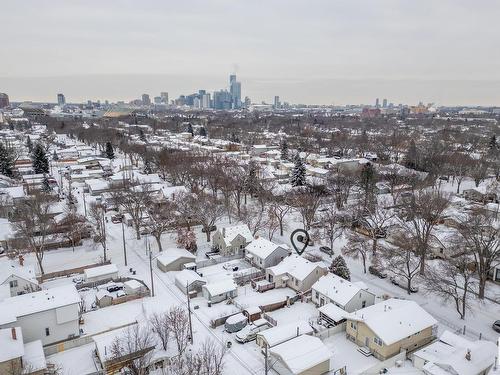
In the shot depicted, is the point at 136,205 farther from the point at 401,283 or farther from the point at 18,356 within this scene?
the point at 401,283

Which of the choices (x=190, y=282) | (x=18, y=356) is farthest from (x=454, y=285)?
(x=18, y=356)

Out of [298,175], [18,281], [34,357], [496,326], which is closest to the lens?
[34,357]

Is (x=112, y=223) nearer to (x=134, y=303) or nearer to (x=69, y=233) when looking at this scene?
(x=69, y=233)

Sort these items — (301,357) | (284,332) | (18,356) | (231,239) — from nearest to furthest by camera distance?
(18,356) → (301,357) → (284,332) → (231,239)

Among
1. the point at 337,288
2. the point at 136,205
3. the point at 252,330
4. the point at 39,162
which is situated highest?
the point at 39,162

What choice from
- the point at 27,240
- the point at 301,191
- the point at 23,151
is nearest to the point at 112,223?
the point at 27,240

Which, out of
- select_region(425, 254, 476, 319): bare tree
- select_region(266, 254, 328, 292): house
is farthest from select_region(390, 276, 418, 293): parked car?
select_region(266, 254, 328, 292): house
